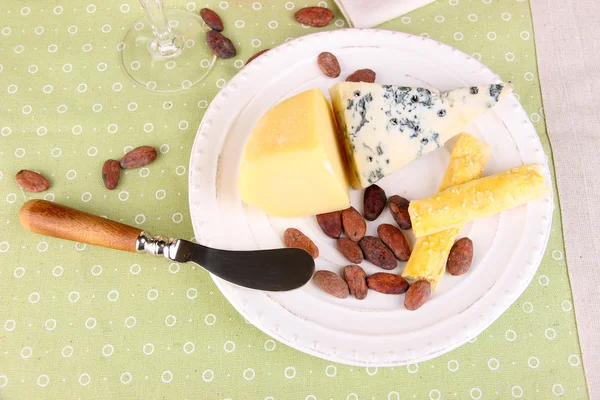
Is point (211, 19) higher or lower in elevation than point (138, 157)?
higher

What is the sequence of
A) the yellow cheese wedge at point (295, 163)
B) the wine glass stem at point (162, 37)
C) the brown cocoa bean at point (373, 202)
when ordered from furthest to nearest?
the wine glass stem at point (162, 37)
the brown cocoa bean at point (373, 202)
the yellow cheese wedge at point (295, 163)

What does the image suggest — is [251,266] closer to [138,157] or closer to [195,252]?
[195,252]

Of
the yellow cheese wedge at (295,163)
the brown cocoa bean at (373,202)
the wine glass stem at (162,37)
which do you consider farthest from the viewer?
the wine glass stem at (162,37)

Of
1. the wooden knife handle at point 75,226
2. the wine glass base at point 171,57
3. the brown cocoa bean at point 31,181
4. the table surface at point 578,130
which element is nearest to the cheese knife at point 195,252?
the wooden knife handle at point 75,226

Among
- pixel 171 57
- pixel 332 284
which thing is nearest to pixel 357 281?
pixel 332 284

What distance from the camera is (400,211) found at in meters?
0.89

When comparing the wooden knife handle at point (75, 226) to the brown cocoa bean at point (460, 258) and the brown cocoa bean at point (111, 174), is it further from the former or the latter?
the brown cocoa bean at point (460, 258)

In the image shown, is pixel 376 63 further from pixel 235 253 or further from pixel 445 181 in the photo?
pixel 235 253

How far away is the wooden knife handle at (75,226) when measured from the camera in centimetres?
84

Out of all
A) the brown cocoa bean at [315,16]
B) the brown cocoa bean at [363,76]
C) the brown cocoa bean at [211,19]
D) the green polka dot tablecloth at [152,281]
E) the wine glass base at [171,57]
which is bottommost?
the green polka dot tablecloth at [152,281]

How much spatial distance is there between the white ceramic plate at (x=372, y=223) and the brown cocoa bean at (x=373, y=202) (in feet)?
0.06

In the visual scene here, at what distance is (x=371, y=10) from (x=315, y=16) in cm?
11

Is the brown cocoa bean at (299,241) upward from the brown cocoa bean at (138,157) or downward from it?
downward

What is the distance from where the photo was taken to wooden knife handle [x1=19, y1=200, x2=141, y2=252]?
2.77ft
